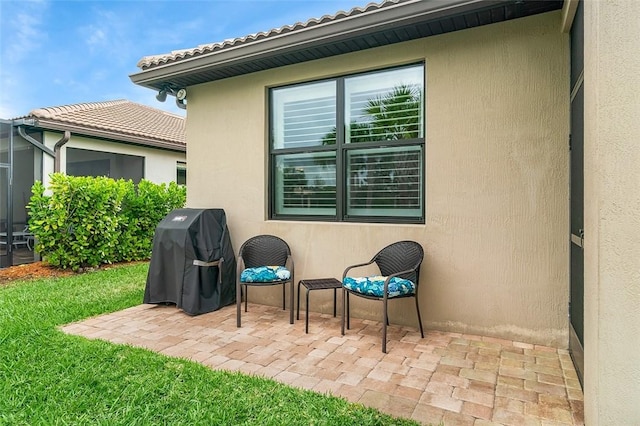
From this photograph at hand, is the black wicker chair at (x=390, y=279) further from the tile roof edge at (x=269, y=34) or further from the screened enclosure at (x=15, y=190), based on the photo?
the screened enclosure at (x=15, y=190)

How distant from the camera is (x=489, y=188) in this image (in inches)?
152

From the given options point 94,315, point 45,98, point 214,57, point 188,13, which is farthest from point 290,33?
point 45,98

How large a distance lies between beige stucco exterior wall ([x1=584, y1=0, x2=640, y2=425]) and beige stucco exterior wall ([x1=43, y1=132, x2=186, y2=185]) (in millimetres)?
10048

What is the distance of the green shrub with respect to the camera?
7.31 meters

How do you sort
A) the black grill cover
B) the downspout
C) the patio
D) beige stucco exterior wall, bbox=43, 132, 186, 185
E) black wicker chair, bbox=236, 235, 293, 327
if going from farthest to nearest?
beige stucco exterior wall, bbox=43, 132, 186, 185 < the downspout < black wicker chair, bbox=236, 235, 293, 327 < the black grill cover < the patio

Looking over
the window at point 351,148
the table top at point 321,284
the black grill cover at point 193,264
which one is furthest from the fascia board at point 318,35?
the table top at point 321,284

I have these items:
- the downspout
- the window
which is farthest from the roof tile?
the window

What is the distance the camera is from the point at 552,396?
8.85 ft

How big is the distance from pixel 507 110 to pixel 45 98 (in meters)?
23.8

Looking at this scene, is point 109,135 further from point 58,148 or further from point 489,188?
point 489,188

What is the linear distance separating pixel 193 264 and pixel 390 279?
8.24 ft

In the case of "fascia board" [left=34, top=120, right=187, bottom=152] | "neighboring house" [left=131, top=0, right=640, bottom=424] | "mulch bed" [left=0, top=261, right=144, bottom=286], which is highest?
"fascia board" [left=34, top=120, right=187, bottom=152]

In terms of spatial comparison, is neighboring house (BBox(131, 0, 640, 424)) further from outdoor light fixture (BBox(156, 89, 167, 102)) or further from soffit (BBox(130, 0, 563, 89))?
outdoor light fixture (BBox(156, 89, 167, 102))

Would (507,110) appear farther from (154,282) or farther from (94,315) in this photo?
(94,315)
